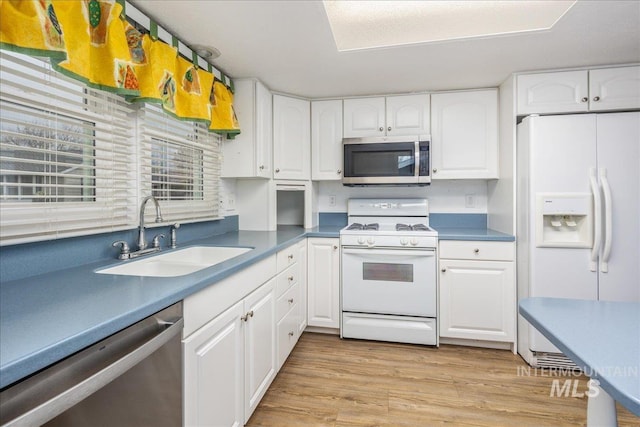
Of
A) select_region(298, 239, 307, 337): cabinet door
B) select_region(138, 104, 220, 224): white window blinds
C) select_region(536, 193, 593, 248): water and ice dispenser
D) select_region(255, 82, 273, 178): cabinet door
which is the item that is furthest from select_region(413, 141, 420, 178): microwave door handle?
select_region(138, 104, 220, 224): white window blinds

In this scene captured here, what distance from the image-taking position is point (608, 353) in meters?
0.71

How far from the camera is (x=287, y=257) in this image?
6.97 feet

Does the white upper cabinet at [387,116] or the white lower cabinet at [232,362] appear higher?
the white upper cabinet at [387,116]

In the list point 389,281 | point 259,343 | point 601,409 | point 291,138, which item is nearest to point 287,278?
point 259,343

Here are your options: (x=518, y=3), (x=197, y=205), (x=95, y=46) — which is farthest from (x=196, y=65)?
(x=518, y=3)

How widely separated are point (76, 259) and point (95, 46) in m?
0.88

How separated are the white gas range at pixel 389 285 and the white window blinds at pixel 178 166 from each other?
43.5 inches

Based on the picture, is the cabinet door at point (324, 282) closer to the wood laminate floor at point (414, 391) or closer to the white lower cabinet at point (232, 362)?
the wood laminate floor at point (414, 391)

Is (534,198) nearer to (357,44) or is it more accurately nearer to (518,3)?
(518,3)

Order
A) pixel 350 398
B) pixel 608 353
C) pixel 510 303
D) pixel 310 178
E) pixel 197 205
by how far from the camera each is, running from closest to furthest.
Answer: pixel 608 353
pixel 350 398
pixel 197 205
pixel 510 303
pixel 310 178

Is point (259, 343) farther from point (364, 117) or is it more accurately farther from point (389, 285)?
point (364, 117)

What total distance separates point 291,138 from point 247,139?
45 cm

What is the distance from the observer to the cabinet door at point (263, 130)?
2.43 meters

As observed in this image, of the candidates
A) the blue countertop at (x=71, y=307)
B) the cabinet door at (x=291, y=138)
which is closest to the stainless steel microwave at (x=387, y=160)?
the cabinet door at (x=291, y=138)
